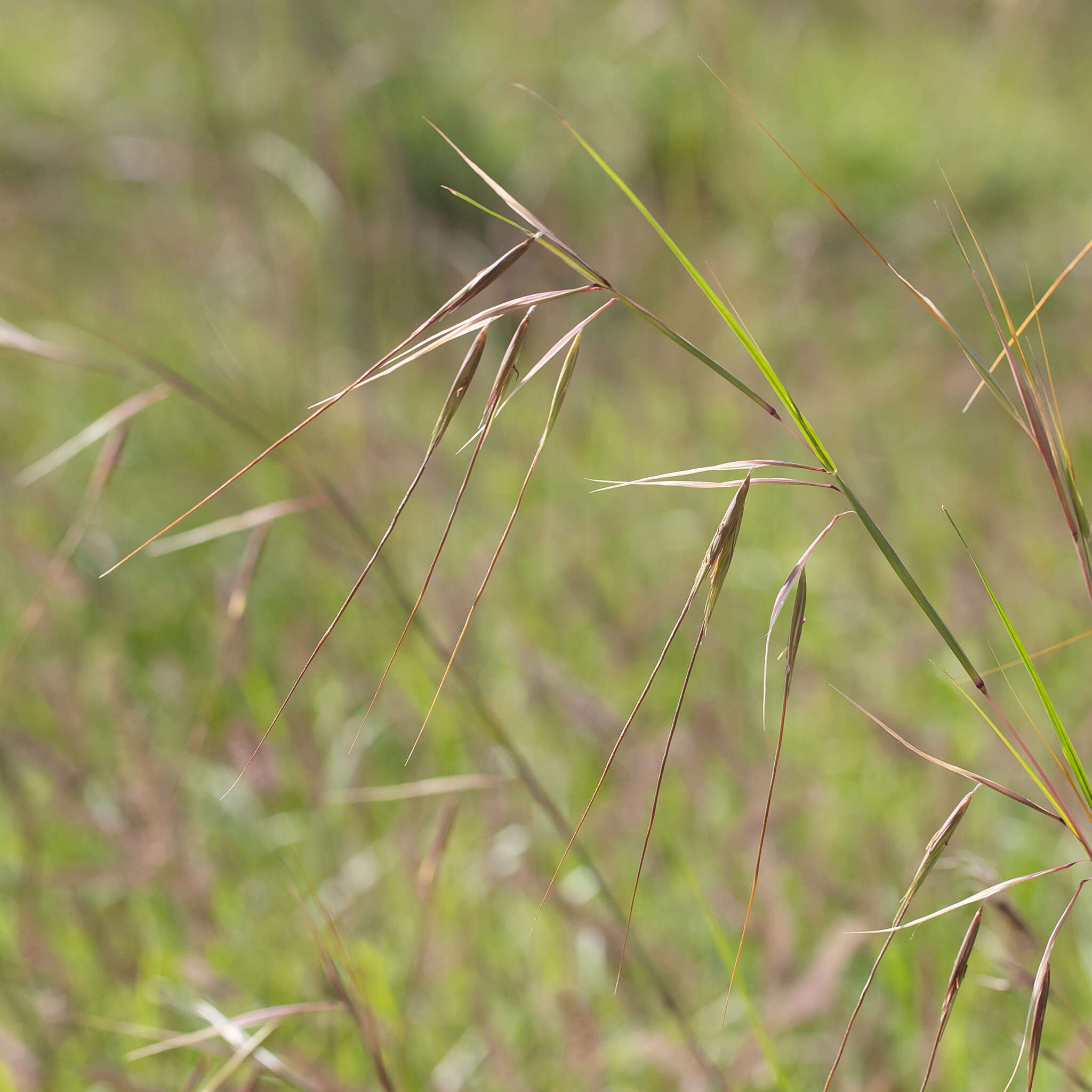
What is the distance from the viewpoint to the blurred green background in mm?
1066

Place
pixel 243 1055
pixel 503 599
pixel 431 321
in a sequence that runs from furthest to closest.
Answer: pixel 503 599 < pixel 243 1055 < pixel 431 321

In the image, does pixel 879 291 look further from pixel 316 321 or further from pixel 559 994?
pixel 559 994

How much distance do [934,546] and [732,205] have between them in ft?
7.08

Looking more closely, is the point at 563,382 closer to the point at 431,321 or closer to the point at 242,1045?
the point at 431,321

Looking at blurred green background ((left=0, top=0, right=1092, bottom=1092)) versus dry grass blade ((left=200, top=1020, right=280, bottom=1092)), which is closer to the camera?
dry grass blade ((left=200, top=1020, right=280, bottom=1092))

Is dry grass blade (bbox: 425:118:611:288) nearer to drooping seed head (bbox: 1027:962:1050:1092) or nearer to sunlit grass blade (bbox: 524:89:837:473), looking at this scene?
sunlit grass blade (bbox: 524:89:837:473)

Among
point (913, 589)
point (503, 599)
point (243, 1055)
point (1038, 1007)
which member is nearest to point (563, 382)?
point (913, 589)

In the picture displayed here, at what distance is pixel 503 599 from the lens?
6.12ft

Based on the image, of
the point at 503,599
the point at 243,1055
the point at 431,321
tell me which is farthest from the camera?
the point at 503,599

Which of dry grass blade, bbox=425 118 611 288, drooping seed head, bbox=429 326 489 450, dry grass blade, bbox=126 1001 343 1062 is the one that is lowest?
dry grass blade, bbox=126 1001 343 1062

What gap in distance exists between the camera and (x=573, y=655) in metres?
1.80

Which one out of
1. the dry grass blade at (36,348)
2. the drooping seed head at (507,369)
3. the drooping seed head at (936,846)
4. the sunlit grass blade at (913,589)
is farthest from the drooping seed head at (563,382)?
the dry grass blade at (36,348)

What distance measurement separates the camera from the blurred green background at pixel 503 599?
107 cm

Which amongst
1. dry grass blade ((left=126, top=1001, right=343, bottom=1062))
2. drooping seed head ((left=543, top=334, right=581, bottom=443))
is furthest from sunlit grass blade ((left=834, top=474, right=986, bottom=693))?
dry grass blade ((left=126, top=1001, right=343, bottom=1062))
